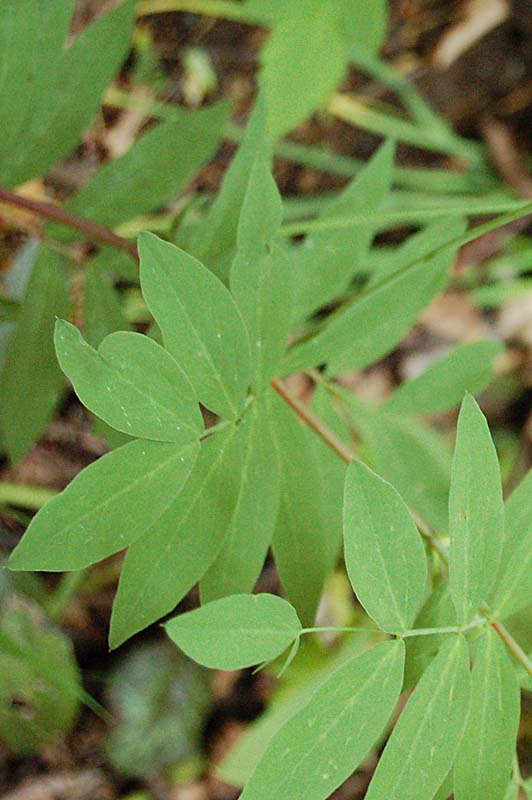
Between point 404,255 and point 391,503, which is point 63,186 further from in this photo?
point 391,503

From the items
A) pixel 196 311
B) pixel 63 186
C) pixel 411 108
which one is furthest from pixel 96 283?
pixel 411 108

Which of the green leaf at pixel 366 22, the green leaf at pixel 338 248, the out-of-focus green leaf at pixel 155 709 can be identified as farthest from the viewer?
the out-of-focus green leaf at pixel 155 709

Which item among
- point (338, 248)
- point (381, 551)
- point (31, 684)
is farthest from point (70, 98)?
point (31, 684)

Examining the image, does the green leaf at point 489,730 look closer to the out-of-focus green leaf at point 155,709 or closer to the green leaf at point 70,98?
the green leaf at point 70,98

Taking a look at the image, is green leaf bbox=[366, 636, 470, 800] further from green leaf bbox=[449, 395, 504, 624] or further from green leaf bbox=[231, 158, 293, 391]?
green leaf bbox=[231, 158, 293, 391]

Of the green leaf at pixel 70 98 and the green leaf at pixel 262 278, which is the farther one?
the green leaf at pixel 70 98

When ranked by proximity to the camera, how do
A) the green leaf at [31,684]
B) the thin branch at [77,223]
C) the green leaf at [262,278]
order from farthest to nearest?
the green leaf at [31,684] → the thin branch at [77,223] → the green leaf at [262,278]

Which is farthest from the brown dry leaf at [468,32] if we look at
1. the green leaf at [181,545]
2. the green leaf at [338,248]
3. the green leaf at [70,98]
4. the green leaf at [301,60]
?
the green leaf at [181,545]
